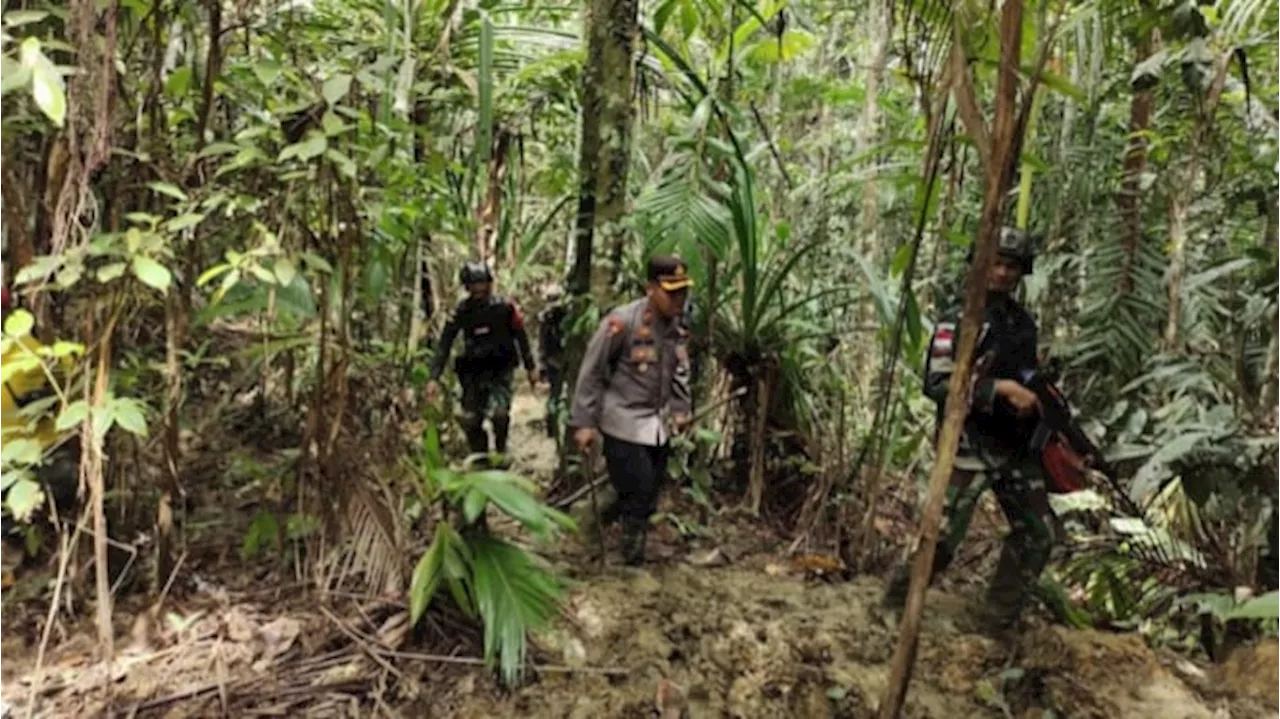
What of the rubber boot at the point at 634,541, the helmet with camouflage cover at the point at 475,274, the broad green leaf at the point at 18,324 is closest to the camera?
the broad green leaf at the point at 18,324

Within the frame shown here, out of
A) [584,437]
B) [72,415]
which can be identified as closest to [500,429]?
[584,437]

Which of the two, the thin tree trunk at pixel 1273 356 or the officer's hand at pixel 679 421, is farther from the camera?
the officer's hand at pixel 679 421

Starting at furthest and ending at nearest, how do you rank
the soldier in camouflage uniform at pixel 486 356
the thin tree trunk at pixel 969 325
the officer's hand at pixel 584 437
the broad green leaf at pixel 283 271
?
the soldier in camouflage uniform at pixel 486 356 → the officer's hand at pixel 584 437 → the broad green leaf at pixel 283 271 → the thin tree trunk at pixel 969 325

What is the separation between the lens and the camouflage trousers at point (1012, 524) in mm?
3486

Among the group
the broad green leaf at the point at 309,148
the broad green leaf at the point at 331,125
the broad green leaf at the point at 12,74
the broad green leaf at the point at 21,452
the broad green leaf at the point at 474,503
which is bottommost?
the broad green leaf at the point at 474,503

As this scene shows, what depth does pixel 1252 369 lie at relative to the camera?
3879 mm

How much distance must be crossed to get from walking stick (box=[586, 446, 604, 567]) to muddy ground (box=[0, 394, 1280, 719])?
284 millimetres

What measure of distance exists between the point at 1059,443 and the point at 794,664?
1336mm

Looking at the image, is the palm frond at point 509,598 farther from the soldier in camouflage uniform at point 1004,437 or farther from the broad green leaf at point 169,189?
the soldier in camouflage uniform at point 1004,437

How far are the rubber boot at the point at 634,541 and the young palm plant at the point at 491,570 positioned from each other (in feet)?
3.04

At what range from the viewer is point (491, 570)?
3.14 m

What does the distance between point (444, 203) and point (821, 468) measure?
2408 mm

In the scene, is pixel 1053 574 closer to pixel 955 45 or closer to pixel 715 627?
pixel 715 627

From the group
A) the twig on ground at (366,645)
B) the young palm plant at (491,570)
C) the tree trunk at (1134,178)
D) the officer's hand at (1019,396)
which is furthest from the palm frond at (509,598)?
the tree trunk at (1134,178)
